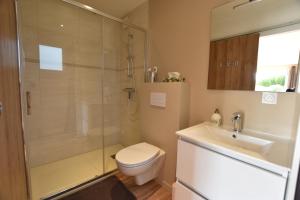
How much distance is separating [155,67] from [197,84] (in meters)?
0.67

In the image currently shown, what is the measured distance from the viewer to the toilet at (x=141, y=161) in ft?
4.75

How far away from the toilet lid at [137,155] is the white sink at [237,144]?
0.54 m

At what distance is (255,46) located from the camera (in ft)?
3.86

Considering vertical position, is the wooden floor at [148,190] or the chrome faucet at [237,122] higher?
the chrome faucet at [237,122]

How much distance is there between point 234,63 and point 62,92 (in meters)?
2.33

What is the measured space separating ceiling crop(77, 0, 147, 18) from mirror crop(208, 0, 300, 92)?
133 centimetres

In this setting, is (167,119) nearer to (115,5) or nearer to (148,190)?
(148,190)

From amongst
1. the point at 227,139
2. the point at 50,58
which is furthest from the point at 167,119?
the point at 50,58

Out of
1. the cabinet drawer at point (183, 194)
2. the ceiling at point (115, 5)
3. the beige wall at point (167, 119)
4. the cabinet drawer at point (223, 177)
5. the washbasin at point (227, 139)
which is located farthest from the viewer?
the ceiling at point (115, 5)

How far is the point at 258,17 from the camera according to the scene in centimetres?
115

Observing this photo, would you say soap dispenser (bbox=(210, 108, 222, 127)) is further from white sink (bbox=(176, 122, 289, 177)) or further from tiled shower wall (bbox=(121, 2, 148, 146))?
tiled shower wall (bbox=(121, 2, 148, 146))

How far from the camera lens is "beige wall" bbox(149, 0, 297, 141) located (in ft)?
3.58

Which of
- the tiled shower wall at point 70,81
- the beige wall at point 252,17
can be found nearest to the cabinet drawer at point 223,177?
the beige wall at point 252,17

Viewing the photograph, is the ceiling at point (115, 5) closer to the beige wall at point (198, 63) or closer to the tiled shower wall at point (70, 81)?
the tiled shower wall at point (70, 81)
